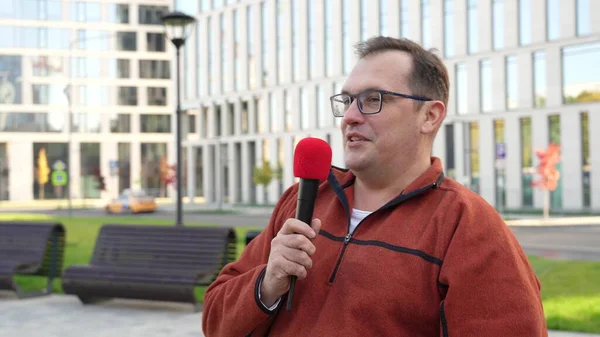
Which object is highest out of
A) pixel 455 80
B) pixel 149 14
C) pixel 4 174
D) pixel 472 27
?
pixel 149 14

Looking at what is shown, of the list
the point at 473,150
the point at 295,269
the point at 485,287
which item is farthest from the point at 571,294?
the point at 473,150

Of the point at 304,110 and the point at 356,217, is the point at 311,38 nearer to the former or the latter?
the point at 304,110

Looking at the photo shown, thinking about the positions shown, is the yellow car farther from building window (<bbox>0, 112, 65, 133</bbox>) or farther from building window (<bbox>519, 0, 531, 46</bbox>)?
building window (<bbox>0, 112, 65, 133</bbox>)

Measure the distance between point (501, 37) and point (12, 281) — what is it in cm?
3327

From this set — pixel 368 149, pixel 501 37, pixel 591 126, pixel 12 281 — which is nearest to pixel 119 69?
pixel 501 37

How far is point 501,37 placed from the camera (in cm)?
3816

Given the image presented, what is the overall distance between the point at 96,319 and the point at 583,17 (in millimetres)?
32329

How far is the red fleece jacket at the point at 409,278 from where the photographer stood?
2.17 m

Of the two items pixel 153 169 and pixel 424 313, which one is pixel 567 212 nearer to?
pixel 424 313

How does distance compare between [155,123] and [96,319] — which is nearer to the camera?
[96,319]

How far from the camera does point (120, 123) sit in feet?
241

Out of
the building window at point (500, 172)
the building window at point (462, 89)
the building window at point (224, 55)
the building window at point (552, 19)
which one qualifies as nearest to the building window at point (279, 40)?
the building window at point (224, 55)

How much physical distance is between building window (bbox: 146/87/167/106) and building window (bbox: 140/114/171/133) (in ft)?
4.41

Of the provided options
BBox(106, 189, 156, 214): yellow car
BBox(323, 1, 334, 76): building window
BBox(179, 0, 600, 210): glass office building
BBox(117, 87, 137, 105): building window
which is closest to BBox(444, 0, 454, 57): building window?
BBox(179, 0, 600, 210): glass office building
